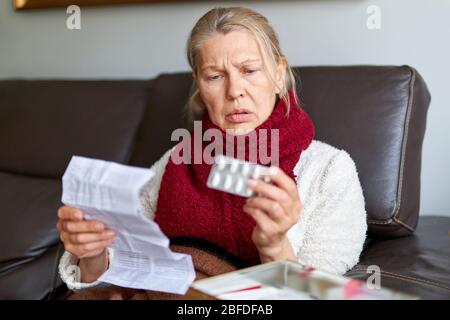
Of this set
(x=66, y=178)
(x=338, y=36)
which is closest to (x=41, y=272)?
(x=66, y=178)

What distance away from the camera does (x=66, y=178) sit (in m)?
0.95

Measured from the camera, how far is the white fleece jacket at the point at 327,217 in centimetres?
116

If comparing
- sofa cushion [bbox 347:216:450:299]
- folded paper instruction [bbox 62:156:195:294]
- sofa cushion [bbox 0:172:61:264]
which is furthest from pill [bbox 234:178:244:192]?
sofa cushion [bbox 0:172:61:264]

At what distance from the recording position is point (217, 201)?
3.99 ft

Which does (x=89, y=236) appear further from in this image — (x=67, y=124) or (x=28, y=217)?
(x=67, y=124)

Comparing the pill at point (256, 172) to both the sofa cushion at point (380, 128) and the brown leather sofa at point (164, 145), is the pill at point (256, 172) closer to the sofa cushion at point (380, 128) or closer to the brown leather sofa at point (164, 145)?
the brown leather sofa at point (164, 145)

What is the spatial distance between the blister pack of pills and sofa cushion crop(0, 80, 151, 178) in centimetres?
98

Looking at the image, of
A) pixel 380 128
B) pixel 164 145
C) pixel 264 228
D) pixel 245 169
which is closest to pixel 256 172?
pixel 245 169

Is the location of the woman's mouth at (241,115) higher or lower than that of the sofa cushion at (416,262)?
higher

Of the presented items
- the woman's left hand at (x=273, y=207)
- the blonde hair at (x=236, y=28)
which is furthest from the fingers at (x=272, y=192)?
the blonde hair at (x=236, y=28)

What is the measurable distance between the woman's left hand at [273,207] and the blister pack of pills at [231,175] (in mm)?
12

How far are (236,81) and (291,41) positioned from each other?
65cm

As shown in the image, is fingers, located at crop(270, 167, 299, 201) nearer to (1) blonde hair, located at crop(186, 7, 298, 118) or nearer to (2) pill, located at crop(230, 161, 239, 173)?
(2) pill, located at crop(230, 161, 239, 173)
